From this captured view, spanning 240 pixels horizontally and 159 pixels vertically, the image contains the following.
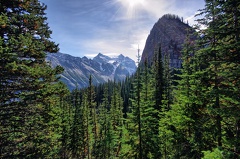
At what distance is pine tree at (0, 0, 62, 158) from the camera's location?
7766 millimetres

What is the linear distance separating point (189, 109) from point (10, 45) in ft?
49.2

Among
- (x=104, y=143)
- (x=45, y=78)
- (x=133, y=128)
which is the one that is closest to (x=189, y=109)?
(x=133, y=128)

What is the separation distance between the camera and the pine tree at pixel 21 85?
25.5ft

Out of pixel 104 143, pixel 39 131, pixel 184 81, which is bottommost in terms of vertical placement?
pixel 104 143

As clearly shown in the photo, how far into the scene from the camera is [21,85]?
27.8ft

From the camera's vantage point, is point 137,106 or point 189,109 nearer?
point 189,109

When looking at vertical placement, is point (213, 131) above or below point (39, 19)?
below

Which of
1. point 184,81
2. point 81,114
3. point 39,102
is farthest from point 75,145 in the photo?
point 39,102

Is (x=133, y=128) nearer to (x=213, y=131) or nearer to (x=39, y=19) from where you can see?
(x=213, y=131)

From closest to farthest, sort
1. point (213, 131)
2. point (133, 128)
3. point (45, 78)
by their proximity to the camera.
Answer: point (45, 78), point (213, 131), point (133, 128)

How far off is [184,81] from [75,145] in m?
28.8

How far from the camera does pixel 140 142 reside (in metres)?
20.1

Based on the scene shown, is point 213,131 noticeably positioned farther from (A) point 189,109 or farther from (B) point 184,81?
(B) point 184,81

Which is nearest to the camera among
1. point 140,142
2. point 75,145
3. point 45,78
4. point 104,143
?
point 45,78
